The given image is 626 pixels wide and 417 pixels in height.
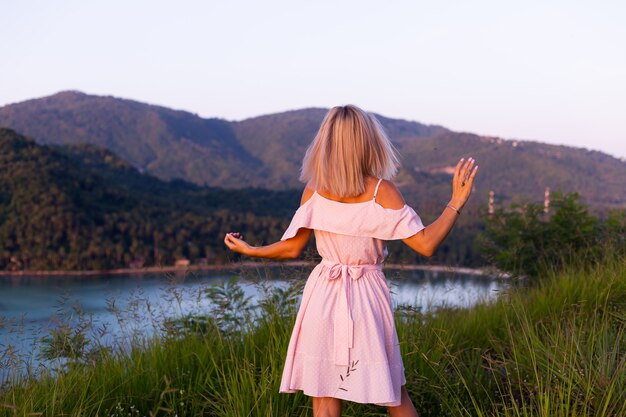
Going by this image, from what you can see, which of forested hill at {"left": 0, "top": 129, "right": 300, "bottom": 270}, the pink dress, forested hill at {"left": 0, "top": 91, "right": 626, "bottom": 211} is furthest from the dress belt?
forested hill at {"left": 0, "top": 91, "right": 626, "bottom": 211}

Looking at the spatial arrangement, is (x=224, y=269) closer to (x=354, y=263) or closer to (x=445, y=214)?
(x=354, y=263)

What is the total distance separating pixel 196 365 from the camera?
427 cm

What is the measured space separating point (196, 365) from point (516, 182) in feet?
125

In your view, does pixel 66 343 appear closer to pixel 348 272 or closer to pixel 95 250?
pixel 348 272

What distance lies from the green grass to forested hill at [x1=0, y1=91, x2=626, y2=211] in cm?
2678

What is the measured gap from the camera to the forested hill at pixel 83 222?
1427 centimetres

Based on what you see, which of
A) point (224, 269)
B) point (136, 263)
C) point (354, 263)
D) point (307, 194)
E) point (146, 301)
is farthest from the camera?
point (136, 263)

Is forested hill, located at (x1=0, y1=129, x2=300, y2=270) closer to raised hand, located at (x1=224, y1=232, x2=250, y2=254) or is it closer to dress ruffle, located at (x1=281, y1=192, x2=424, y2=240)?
raised hand, located at (x1=224, y1=232, x2=250, y2=254)

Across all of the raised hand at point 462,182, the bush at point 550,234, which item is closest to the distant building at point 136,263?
the bush at point 550,234

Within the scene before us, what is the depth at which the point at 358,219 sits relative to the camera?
2951mm

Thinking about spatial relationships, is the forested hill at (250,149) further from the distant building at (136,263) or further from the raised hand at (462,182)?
the raised hand at (462,182)

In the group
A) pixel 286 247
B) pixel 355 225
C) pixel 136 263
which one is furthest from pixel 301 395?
pixel 136 263

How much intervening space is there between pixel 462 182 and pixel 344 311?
0.78m

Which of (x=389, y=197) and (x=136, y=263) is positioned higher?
(x=389, y=197)
